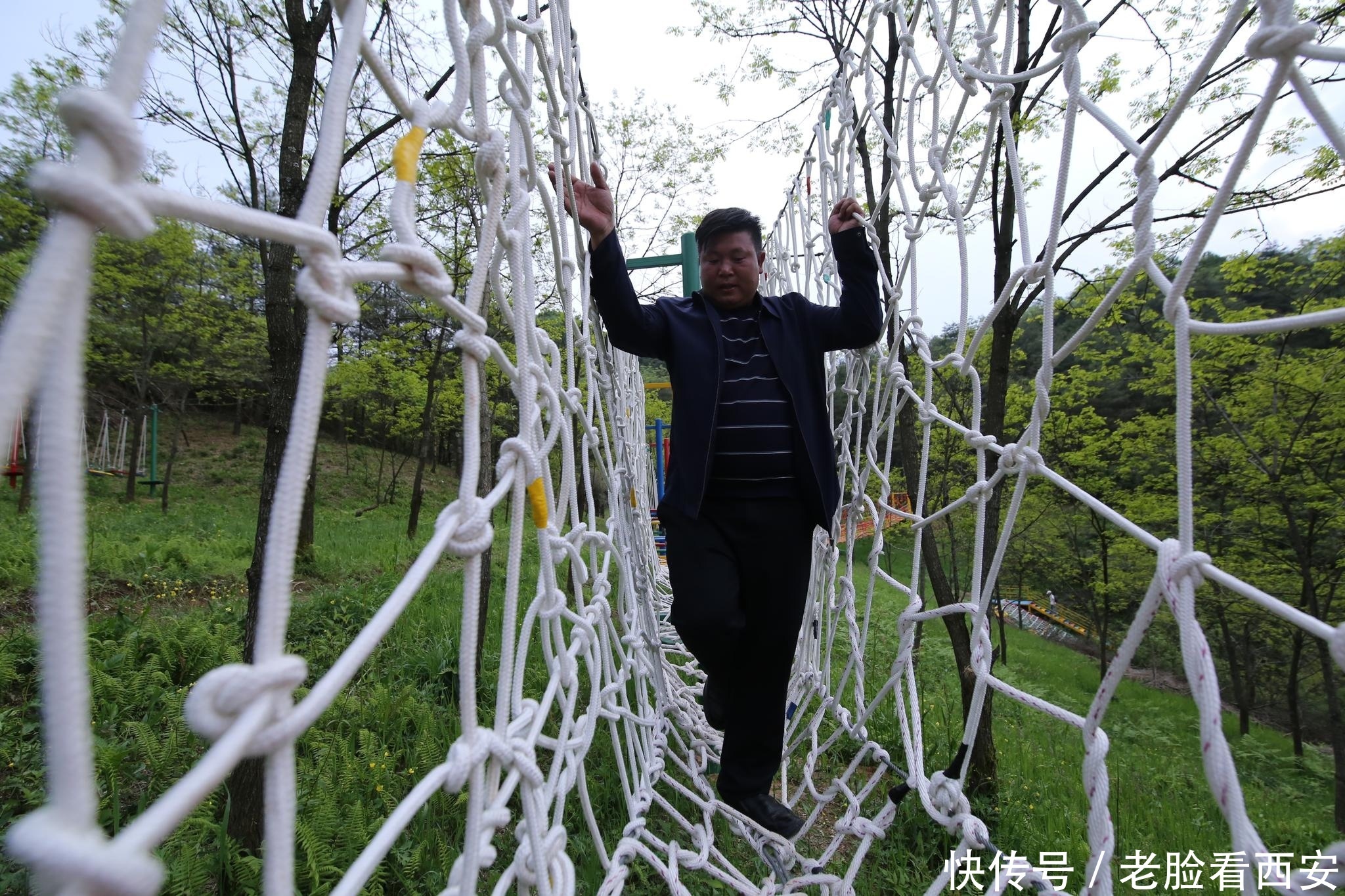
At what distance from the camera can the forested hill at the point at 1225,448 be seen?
3668 millimetres

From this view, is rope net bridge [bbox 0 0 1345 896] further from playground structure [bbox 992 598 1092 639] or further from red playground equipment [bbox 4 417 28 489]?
playground structure [bbox 992 598 1092 639]

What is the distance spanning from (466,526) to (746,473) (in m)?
0.87

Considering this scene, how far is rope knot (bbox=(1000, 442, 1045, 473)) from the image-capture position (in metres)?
0.92

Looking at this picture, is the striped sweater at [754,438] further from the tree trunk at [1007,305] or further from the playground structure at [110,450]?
the playground structure at [110,450]

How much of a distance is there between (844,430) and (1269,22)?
1.21m

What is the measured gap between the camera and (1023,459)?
926 millimetres

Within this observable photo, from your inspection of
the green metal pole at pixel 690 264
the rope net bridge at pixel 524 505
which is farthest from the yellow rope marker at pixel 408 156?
the green metal pole at pixel 690 264

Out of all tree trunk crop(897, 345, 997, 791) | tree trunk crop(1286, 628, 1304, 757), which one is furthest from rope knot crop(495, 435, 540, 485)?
tree trunk crop(1286, 628, 1304, 757)

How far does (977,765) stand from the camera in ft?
6.34

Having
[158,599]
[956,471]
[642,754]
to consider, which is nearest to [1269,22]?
[642,754]

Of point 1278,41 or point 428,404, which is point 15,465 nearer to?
point 428,404

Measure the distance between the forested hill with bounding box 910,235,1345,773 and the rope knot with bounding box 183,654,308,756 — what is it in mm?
2627

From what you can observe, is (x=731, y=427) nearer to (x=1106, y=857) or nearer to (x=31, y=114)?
(x=1106, y=857)

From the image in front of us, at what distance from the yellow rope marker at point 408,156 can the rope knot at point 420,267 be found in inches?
2.8
